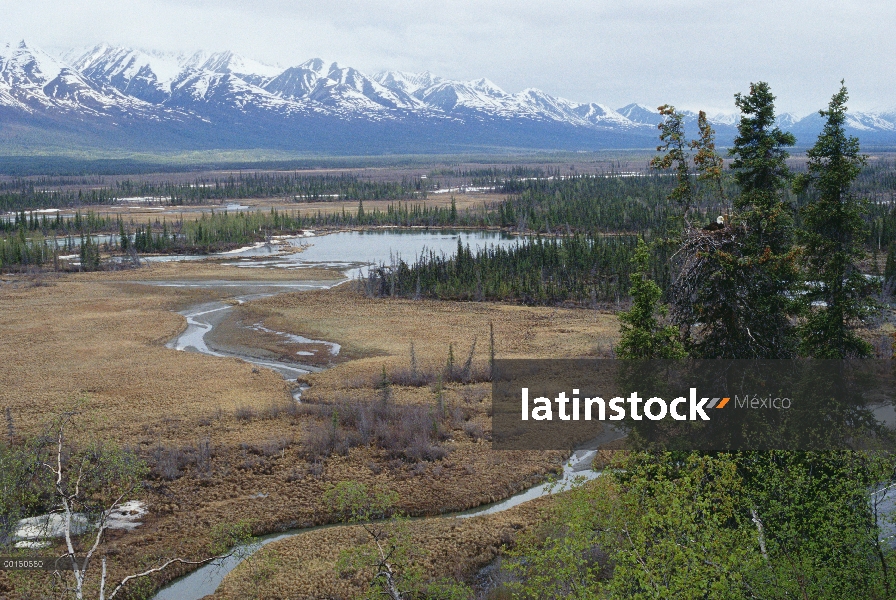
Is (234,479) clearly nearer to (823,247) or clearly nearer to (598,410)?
(598,410)

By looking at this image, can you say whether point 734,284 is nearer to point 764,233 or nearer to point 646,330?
point 646,330

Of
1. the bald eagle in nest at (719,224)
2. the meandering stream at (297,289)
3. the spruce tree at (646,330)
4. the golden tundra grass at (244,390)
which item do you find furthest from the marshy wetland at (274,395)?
the bald eagle in nest at (719,224)

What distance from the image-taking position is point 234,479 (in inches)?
1336

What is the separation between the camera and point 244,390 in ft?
157

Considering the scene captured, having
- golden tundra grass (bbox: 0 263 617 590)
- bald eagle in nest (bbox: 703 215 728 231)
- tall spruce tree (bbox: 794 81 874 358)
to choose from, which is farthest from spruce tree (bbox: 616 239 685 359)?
golden tundra grass (bbox: 0 263 617 590)

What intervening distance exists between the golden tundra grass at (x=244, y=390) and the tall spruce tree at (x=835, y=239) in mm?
15186

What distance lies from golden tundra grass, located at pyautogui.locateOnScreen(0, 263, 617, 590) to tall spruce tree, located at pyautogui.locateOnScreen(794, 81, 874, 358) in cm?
1519

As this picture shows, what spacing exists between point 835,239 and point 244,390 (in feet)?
114

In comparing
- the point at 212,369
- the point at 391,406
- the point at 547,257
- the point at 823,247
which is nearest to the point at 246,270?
the point at 547,257

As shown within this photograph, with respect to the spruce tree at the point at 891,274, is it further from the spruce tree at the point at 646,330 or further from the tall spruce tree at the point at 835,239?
the spruce tree at the point at 646,330

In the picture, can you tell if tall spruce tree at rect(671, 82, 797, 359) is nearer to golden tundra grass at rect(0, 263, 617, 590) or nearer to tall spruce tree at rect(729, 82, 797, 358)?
tall spruce tree at rect(729, 82, 797, 358)

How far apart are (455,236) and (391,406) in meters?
106

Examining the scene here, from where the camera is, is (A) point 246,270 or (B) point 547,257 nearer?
(B) point 547,257

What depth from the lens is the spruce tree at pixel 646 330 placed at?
19.5 m
